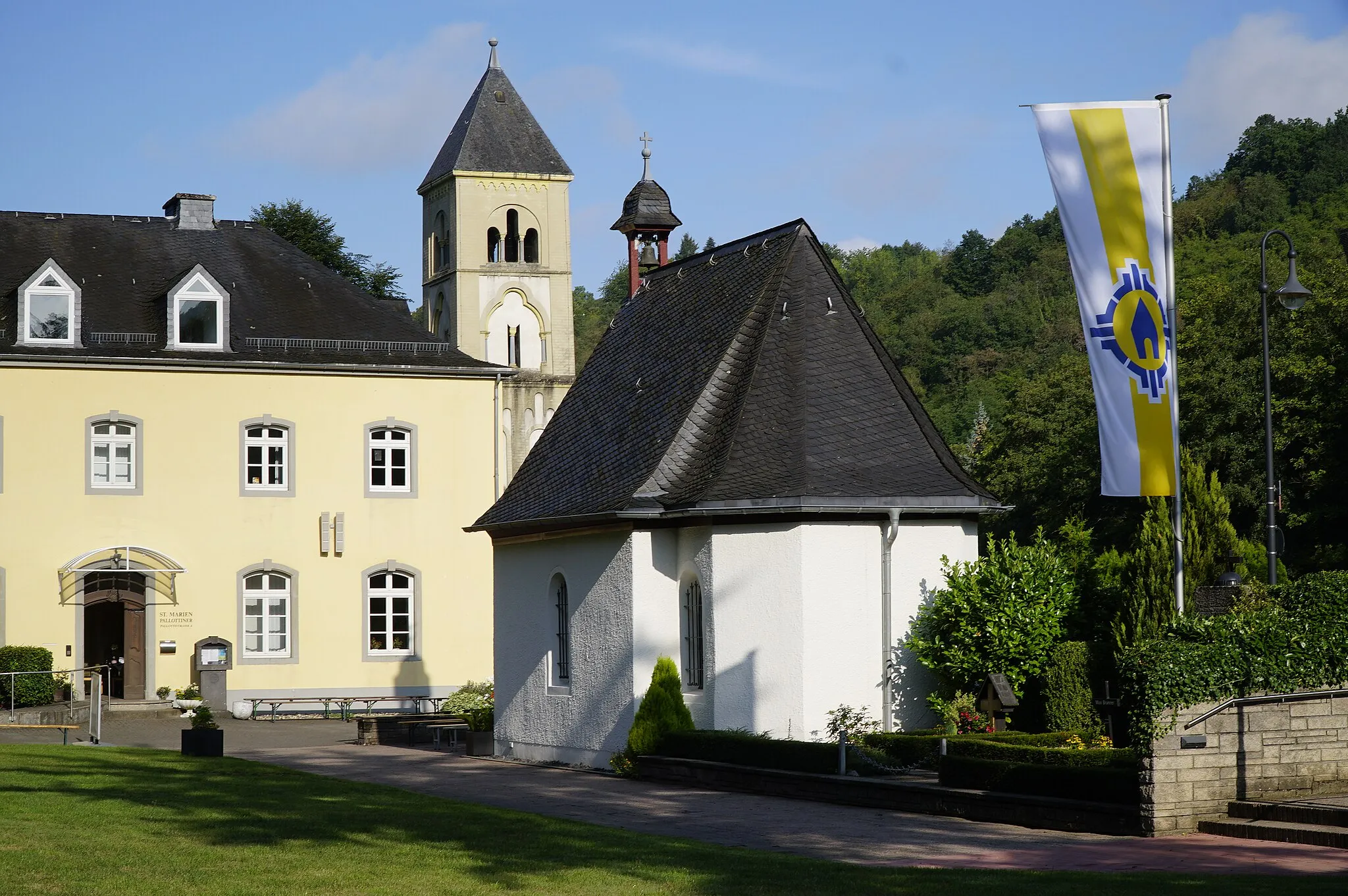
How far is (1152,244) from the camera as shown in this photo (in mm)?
17859

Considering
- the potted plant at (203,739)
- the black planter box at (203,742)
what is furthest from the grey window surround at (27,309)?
the black planter box at (203,742)

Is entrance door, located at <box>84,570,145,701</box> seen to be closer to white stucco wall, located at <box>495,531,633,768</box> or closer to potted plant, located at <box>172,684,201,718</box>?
potted plant, located at <box>172,684,201,718</box>

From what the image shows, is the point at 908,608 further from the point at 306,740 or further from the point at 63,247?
the point at 63,247

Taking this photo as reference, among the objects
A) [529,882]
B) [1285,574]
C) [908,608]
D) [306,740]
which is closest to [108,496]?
[306,740]

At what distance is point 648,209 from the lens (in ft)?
99.4

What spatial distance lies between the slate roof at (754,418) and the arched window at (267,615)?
1258 centimetres

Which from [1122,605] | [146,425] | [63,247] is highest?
[63,247]

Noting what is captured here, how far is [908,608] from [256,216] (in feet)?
147

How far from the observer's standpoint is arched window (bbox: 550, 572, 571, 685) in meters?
25.1

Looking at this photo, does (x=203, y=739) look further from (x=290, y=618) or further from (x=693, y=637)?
(x=290, y=618)

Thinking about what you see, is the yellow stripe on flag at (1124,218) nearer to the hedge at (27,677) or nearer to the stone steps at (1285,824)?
the stone steps at (1285,824)

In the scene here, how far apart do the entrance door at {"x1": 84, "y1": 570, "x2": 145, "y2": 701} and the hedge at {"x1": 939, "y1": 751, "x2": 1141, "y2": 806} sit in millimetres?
24597

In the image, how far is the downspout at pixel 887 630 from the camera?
68.6 ft

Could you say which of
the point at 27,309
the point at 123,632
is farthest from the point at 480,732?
the point at 27,309
